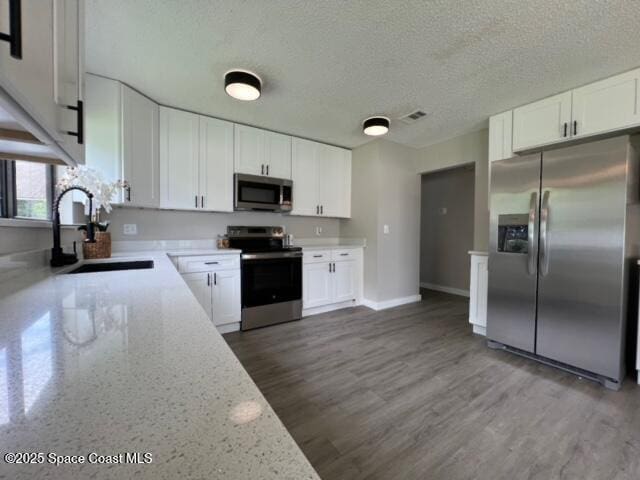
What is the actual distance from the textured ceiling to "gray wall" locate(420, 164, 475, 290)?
219 cm

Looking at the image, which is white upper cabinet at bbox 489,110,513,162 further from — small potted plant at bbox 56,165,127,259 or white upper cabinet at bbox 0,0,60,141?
Answer: small potted plant at bbox 56,165,127,259

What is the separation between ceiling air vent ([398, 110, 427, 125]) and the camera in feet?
9.32

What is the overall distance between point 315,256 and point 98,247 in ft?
7.17

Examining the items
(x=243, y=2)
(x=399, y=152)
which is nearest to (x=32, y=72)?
(x=243, y=2)

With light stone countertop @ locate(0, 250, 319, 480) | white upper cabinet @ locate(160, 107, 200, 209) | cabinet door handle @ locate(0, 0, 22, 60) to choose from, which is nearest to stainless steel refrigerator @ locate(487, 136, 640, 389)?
light stone countertop @ locate(0, 250, 319, 480)

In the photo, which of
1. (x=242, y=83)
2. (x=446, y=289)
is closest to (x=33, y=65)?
(x=242, y=83)

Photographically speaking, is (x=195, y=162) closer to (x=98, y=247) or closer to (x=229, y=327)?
(x=98, y=247)

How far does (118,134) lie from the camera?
2.28 metres

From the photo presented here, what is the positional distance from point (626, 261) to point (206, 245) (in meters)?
3.80

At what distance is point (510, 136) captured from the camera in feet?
8.70

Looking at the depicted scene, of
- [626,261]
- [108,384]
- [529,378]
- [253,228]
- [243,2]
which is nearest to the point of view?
[108,384]

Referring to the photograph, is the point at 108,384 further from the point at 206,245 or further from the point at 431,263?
the point at 431,263

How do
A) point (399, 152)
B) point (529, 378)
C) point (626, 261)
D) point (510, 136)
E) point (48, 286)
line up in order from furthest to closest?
1. point (399, 152)
2. point (510, 136)
3. point (529, 378)
4. point (626, 261)
5. point (48, 286)

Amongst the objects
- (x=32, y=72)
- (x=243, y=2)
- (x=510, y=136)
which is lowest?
(x=32, y=72)
